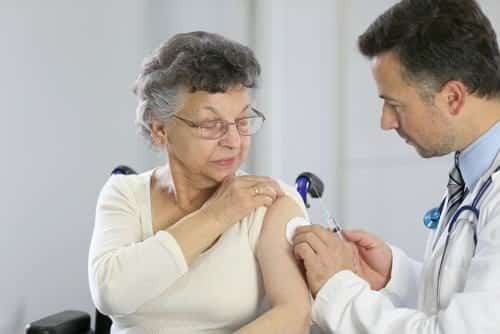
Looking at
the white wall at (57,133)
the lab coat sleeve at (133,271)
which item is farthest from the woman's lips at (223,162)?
the white wall at (57,133)

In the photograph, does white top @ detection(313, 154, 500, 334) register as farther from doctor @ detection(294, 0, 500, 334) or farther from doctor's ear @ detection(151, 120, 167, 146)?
doctor's ear @ detection(151, 120, 167, 146)

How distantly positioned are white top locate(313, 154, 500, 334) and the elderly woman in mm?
93

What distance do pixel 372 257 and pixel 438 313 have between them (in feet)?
1.53

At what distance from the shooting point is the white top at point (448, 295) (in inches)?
52.8

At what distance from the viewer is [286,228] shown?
5.57 feet

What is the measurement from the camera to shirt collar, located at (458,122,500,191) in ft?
5.06

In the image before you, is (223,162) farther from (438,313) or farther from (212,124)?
(438,313)

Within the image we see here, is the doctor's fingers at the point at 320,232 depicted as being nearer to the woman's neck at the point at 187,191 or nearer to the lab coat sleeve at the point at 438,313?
the lab coat sleeve at the point at 438,313

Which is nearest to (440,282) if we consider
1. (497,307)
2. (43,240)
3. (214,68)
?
(497,307)

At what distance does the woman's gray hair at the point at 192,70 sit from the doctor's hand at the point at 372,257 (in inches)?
18.9

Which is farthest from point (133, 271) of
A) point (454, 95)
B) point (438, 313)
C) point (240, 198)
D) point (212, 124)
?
point (454, 95)

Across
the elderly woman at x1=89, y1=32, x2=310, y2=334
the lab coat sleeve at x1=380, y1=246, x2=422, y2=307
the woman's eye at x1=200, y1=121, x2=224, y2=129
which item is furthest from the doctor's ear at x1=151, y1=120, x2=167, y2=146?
the lab coat sleeve at x1=380, y1=246, x2=422, y2=307

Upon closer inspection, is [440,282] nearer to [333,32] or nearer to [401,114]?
[401,114]

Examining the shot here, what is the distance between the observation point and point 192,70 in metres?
1.72
